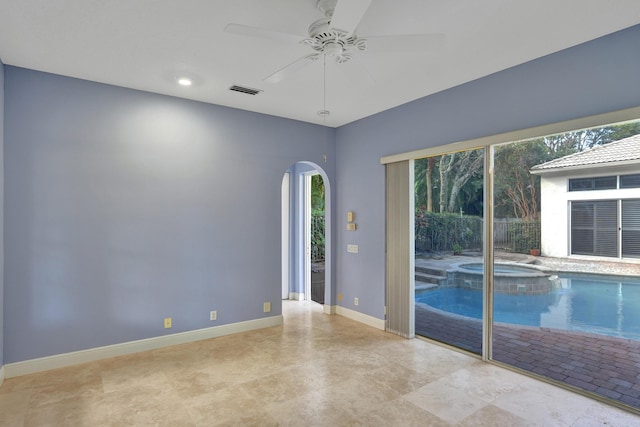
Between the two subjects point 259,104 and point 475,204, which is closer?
point 475,204

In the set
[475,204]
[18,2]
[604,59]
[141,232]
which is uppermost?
[18,2]

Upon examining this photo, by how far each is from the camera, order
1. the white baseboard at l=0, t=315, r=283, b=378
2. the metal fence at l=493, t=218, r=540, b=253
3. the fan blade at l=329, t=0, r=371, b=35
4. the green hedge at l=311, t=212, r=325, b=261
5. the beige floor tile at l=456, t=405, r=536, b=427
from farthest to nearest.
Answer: the green hedge at l=311, t=212, r=325, b=261, the metal fence at l=493, t=218, r=540, b=253, the white baseboard at l=0, t=315, r=283, b=378, the beige floor tile at l=456, t=405, r=536, b=427, the fan blade at l=329, t=0, r=371, b=35

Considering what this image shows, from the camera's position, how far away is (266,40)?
8.82 feet

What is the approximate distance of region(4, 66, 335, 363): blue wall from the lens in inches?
125

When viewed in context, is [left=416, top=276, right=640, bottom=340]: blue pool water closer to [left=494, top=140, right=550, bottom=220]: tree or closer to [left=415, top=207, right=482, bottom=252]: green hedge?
[left=415, top=207, right=482, bottom=252]: green hedge

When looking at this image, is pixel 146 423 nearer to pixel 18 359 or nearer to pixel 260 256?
pixel 18 359

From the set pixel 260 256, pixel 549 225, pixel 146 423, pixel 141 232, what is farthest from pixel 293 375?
pixel 549 225

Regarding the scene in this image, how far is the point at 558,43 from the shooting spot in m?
2.69

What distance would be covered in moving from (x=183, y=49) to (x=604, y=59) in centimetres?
341

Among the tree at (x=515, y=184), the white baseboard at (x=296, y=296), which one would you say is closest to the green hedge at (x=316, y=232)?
the white baseboard at (x=296, y=296)

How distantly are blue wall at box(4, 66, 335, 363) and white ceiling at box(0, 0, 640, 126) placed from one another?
382mm

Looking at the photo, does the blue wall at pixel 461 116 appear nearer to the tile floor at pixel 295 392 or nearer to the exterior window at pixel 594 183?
the exterior window at pixel 594 183

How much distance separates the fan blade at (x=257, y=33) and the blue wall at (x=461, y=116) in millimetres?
2274

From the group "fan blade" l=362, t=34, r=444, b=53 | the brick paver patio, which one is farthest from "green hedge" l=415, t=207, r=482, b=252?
"fan blade" l=362, t=34, r=444, b=53
